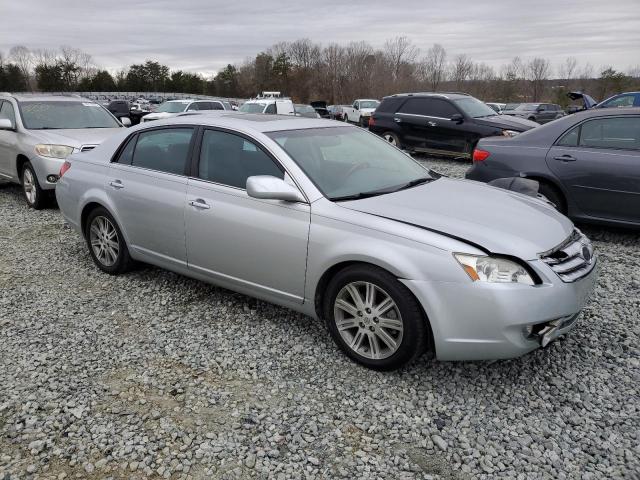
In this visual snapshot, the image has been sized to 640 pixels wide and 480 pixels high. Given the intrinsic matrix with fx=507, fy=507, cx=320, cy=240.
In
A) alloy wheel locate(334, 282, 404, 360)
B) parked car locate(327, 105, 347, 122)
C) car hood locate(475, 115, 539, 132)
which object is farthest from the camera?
parked car locate(327, 105, 347, 122)

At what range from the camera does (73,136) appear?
25.1 feet

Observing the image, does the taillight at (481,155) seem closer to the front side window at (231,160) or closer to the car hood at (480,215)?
the car hood at (480,215)

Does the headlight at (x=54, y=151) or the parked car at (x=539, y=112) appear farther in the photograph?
the parked car at (x=539, y=112)

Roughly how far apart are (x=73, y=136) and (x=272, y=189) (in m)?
5.67

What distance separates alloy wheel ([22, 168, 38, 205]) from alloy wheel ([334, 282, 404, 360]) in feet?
20.9

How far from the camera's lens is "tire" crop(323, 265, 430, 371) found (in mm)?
A: 2977

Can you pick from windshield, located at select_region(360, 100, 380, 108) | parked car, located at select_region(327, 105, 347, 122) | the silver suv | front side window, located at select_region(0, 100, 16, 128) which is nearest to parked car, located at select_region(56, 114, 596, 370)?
the silver suv

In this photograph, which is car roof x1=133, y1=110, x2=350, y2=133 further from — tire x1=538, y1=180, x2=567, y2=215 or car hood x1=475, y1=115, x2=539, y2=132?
car hood x1=475, y1=115, x2=539, y2=132

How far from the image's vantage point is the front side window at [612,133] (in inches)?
223

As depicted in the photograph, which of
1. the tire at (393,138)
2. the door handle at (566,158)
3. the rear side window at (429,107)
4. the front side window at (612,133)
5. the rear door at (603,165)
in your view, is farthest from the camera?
the tire at (393,138)

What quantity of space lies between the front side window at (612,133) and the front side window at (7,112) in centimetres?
825

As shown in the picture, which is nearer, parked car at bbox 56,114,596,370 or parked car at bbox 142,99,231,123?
parked car at bbox 56,114,596,370

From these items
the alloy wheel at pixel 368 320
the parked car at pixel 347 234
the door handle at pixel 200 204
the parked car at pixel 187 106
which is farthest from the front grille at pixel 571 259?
the parked car at pixel 187 106

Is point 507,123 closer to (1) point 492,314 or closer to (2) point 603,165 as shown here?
(2) point 603,165
